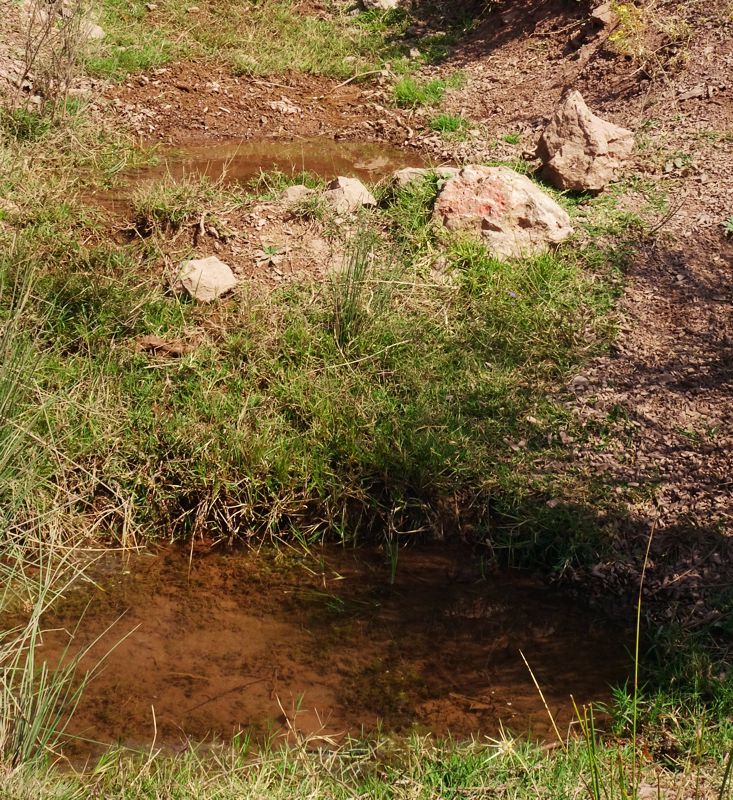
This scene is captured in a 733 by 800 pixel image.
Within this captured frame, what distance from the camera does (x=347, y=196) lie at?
5.88 meters

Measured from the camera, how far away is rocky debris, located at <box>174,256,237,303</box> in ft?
16.5

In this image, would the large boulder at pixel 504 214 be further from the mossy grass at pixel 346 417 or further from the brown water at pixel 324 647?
the brown water at pixel 324 647

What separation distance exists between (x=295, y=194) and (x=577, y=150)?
185cm

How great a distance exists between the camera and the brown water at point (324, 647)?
127 inches

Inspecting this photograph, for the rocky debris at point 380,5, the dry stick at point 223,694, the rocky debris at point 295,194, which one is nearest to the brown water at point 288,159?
the rocky debris at point 295,194

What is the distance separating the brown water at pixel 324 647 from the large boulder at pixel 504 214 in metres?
2.21

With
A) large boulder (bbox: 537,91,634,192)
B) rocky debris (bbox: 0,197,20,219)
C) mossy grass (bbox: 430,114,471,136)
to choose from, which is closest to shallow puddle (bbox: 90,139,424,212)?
mossy grass (bbox: 430,114,471,136)

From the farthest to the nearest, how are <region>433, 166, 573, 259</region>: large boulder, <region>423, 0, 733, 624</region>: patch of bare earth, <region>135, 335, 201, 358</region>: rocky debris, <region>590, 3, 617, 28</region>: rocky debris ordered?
<region>590, 3, 617, 28</region>: rocky debris, <region>433, 166, 573, 259</region>: large boulder, <region>135, 335, 201, 358</region>: rocky debris, <region>423, 0, 733, 624</region>: patch of bare earth

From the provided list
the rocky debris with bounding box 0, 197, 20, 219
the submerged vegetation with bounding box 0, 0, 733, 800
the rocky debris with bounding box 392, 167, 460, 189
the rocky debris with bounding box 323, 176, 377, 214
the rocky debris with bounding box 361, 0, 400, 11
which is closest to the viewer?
the submerged vegetation with bounding box 0, 0, 733, 800

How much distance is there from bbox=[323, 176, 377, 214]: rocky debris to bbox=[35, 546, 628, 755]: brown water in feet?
8.30

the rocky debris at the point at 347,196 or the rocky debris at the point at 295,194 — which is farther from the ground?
the rocky debris at the point at 347,196

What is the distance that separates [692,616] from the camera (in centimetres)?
362

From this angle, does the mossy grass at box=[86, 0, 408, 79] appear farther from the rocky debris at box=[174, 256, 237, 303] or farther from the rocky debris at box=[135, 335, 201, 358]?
the rocky debris at box=[135, 335, 201, 358]

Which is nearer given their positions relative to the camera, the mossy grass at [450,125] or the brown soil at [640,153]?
the brown soil at [640,153]
